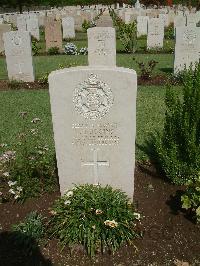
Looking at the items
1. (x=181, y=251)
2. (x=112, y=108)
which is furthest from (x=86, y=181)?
(x=181, y=251)

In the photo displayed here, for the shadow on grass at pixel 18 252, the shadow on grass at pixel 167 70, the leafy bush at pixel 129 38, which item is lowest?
the shadow on grass at pixel 18 252

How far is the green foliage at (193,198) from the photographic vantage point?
426 cm

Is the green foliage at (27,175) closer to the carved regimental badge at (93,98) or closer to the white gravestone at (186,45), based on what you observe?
the carved regimental badge at (93,98)

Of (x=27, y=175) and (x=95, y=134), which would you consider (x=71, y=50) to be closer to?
(x=27, y=175)

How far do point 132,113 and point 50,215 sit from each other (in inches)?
63.7

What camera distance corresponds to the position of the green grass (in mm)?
7379

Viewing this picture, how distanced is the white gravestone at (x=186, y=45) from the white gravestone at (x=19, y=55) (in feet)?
15.1

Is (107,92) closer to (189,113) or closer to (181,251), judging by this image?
(189,113)

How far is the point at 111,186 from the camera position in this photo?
4.64 m

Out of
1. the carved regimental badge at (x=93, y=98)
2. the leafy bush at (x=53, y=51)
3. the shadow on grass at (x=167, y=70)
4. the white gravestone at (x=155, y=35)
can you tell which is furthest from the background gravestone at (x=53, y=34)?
the carved regimental badge at (x=93, y=98)

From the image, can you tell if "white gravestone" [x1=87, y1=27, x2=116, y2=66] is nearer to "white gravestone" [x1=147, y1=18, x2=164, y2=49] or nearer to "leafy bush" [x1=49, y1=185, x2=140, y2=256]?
"leafy bush" [x1=49, y1=185, x2=140, y2=256]

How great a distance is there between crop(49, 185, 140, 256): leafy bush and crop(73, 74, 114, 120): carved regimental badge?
3.08ft

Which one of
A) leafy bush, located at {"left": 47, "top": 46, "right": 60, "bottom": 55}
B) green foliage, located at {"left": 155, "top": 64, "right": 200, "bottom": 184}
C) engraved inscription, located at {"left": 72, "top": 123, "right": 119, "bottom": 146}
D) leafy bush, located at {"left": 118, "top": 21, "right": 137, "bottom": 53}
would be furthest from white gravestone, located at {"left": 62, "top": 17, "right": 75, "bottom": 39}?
engraved inscription, located at {"left": 72, "top": 123, "right": 119, "bottom": 146}

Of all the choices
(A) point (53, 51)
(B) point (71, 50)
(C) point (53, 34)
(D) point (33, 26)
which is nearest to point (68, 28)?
(D) point (33, 26)
